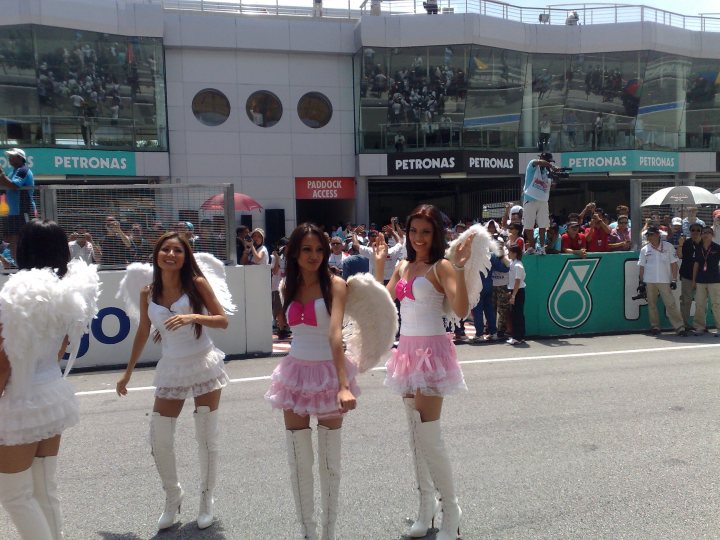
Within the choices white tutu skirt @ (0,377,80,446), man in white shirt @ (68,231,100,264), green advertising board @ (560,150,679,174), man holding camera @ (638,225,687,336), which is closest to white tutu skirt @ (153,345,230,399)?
white tutu skirt @ (0,377,80,446)

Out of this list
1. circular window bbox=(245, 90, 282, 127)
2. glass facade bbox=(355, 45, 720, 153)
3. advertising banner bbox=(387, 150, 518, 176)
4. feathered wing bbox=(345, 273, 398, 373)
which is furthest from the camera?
advertising banner bbox=(387, 150, 518, 176)

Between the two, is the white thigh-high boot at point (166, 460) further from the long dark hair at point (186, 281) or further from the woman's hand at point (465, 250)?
the woman's hand at point (465, 250)

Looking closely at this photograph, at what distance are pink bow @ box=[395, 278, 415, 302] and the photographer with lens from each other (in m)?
7.97

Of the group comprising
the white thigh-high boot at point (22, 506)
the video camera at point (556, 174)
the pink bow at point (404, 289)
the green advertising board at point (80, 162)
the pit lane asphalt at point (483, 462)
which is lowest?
the pit lane asphalt at point (483, 462)

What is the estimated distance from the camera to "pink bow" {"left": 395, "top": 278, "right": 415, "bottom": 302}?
3.96 metres

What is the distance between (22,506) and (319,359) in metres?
1.55

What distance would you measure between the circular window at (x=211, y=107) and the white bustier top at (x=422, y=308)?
23131mm

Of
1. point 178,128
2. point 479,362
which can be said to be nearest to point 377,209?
point 178,128

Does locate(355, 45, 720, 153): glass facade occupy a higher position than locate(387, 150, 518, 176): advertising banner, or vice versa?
locate(355, 45, 720, 153): glass facade

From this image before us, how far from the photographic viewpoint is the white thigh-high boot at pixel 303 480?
351 centimetres

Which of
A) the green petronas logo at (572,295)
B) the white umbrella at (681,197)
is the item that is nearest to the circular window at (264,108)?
the white umbrella at (681,197)

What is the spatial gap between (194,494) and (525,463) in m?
2.40

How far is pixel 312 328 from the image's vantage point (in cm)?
362

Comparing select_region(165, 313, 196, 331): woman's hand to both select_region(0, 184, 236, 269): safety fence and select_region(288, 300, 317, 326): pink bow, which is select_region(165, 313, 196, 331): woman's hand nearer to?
select_region(288, 300, 317, 326): pink bow
